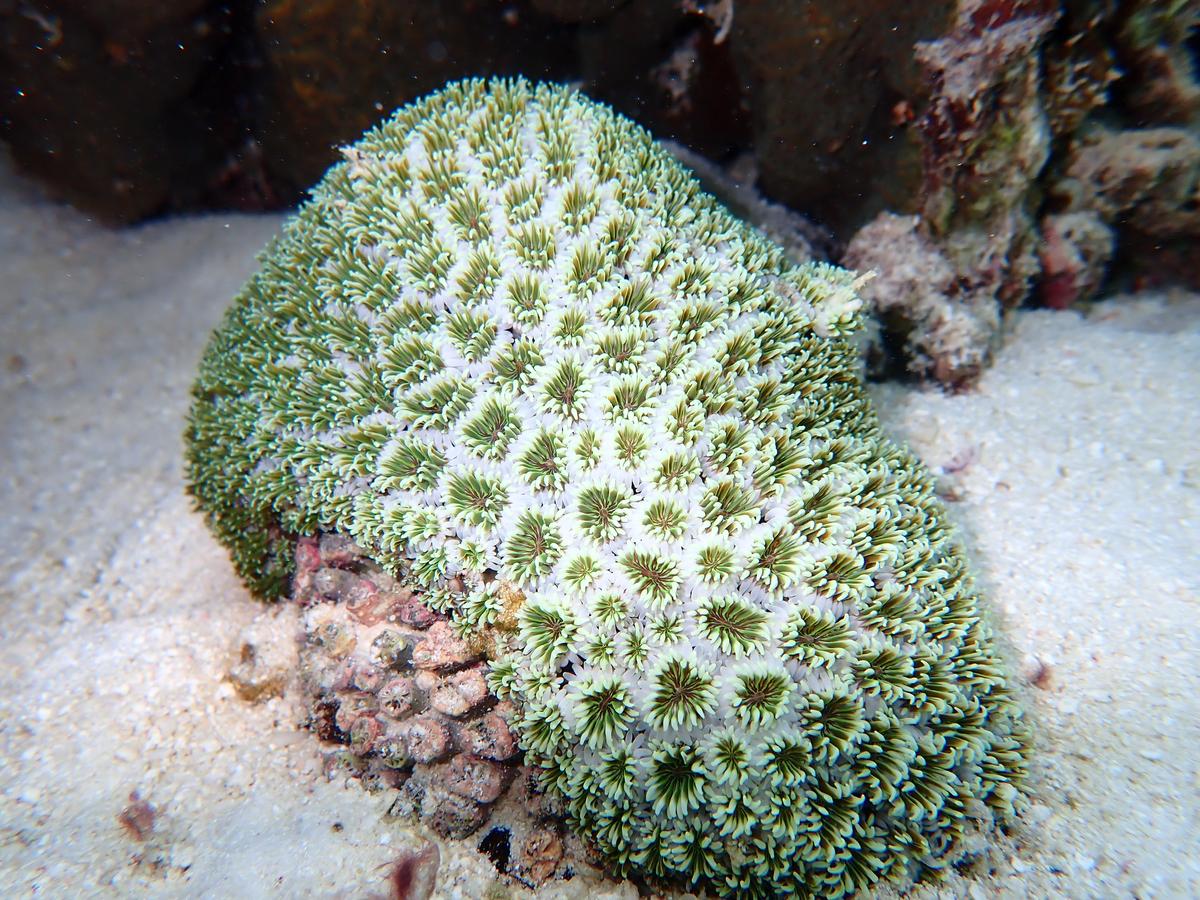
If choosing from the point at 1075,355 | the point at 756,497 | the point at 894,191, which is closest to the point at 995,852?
the point at 756,497

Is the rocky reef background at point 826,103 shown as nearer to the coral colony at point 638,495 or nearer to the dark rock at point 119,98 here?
the dark rock at point 119,98

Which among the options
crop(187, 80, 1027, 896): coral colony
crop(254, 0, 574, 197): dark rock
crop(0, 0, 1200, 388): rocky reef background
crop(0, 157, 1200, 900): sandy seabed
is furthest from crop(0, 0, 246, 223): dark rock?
crop(187, 80, 1027, 896): coral colony

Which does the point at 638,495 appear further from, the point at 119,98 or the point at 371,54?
the point at 119,98

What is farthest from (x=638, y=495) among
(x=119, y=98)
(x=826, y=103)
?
(x=119, y=98)

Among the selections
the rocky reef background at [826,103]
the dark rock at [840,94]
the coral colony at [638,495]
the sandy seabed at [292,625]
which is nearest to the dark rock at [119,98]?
the rocky reef background at [826,103]

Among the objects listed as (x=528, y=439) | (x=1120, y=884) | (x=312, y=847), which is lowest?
(x=1120, y=884)

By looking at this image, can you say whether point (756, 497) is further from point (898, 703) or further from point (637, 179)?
point (637, 179)
